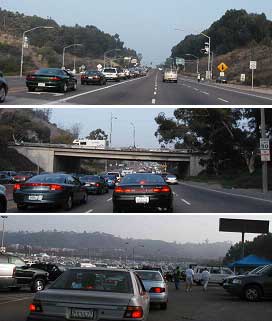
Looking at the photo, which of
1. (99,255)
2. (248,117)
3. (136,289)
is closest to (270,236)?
(99,255)

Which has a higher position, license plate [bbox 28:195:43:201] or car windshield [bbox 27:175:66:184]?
car windshield [bbox 27:175:66:184]

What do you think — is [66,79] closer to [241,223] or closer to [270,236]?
[241,223]

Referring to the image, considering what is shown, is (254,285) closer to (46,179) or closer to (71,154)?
(46,179)

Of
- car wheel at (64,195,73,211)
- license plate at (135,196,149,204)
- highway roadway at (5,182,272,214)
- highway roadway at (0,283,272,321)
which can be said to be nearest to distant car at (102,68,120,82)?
highway roadway at (5,182,272,214)

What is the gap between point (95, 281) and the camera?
775cm

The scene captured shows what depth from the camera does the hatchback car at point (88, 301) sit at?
710cm

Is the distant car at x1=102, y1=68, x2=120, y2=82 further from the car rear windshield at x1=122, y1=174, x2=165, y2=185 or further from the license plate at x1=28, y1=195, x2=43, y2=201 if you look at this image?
the car rear windshield at x1=122, y1=174, x2=165, y2=185

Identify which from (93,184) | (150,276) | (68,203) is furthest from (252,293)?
(93,184)

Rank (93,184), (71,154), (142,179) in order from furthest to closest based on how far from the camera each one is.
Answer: (71,154) → (93,184) → (142,179)

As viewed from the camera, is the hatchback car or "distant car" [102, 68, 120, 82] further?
"distant car" [102, 68, 120, 82]

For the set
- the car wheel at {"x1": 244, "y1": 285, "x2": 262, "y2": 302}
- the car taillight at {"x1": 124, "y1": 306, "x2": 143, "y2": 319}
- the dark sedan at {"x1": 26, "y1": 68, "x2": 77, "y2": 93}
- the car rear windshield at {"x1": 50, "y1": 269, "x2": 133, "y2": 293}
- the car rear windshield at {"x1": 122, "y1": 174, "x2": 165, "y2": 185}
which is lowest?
the car wheel at {"x1": 244, "y1": 285, "x2": 262, "y2": 302}

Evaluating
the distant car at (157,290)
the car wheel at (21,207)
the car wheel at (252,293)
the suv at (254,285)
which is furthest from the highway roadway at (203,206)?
the distant car at (157,290)

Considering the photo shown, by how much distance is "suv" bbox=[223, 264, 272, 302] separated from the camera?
17.6 meters

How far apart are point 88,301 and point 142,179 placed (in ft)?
36.2
